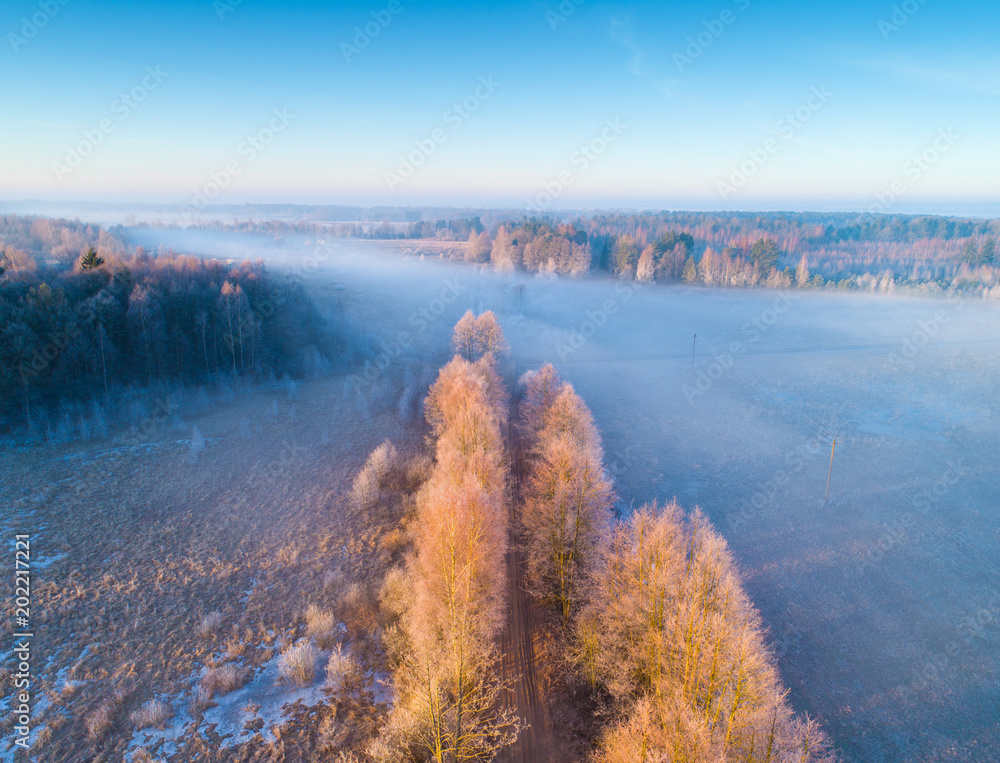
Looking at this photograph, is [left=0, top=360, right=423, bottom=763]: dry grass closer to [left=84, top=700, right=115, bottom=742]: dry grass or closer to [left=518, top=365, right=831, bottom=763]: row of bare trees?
[left=84, top=700, right=115, bottom=742]: dry grass

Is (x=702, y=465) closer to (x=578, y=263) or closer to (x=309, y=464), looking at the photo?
(x=309, y=464)

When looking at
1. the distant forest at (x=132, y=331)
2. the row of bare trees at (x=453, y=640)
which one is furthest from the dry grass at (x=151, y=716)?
the distant forest at (x=132, y=331)

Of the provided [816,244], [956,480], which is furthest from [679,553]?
[816,244]

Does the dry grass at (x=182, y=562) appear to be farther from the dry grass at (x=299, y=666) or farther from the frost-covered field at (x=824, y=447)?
the frost-covered field at (x=824, y=447)

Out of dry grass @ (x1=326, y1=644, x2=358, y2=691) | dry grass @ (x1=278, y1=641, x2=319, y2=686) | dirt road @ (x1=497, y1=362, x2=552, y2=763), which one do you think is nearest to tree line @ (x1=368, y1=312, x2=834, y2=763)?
dirt road @ (x1=497, y1=362, x2=552, y2=763)

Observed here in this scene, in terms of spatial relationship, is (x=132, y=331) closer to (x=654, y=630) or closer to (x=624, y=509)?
(x=624, y=509)
